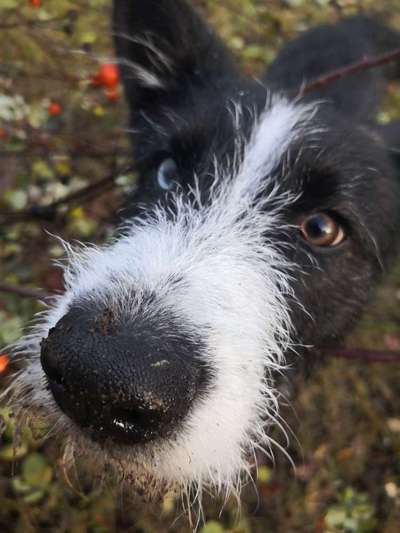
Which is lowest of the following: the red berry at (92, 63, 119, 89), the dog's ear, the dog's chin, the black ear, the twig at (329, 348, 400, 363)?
the twig at (329, 348, 400, 363)

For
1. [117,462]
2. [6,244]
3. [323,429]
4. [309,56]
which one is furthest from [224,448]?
[309,56]

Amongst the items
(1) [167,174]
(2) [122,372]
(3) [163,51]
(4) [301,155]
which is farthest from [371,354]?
(3) [163,51]

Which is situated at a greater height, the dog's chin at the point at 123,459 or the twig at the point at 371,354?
the dog's chin at the point at 123,459

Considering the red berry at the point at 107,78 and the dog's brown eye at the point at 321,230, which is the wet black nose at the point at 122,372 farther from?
the red berry at the point at 107,78

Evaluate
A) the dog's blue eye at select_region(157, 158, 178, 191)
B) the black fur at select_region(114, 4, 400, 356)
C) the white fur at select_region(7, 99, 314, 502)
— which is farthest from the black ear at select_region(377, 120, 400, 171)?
the dog's blue eye at select_region(157, 158, 178, 191)

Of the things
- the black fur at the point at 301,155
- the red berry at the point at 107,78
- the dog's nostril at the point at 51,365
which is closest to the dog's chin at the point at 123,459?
the dog's nostril at the point at 51,365

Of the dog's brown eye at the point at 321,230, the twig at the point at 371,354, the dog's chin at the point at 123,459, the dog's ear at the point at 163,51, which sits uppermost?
the dog's ear at the point at 163,51

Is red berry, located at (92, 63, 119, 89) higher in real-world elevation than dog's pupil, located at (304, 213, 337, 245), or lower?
higher

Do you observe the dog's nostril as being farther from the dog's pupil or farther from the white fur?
the dog's pupil

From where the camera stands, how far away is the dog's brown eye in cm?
232

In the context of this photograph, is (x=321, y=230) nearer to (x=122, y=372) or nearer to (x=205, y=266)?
(x=205, y=266)

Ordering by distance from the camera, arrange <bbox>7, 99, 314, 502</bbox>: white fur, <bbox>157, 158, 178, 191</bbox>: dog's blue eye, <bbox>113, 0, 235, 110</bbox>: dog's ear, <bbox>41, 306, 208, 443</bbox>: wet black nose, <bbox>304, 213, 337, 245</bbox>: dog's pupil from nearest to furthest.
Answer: <bbox>41, 306, 208, 443</bbox>: wet black nose
<bbox>7, 99, 314, 502</bbox>: white fur
<bbox>304, 213, 337, 245</bbox>: dog's pupil
<bbox>157, 158, 178, 191</bbox>: dog's blue eye
<bbox>113, 0, 235, 110</bbox>: dog's ear

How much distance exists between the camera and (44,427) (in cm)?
202

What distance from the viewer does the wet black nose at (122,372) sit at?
4.68ft
